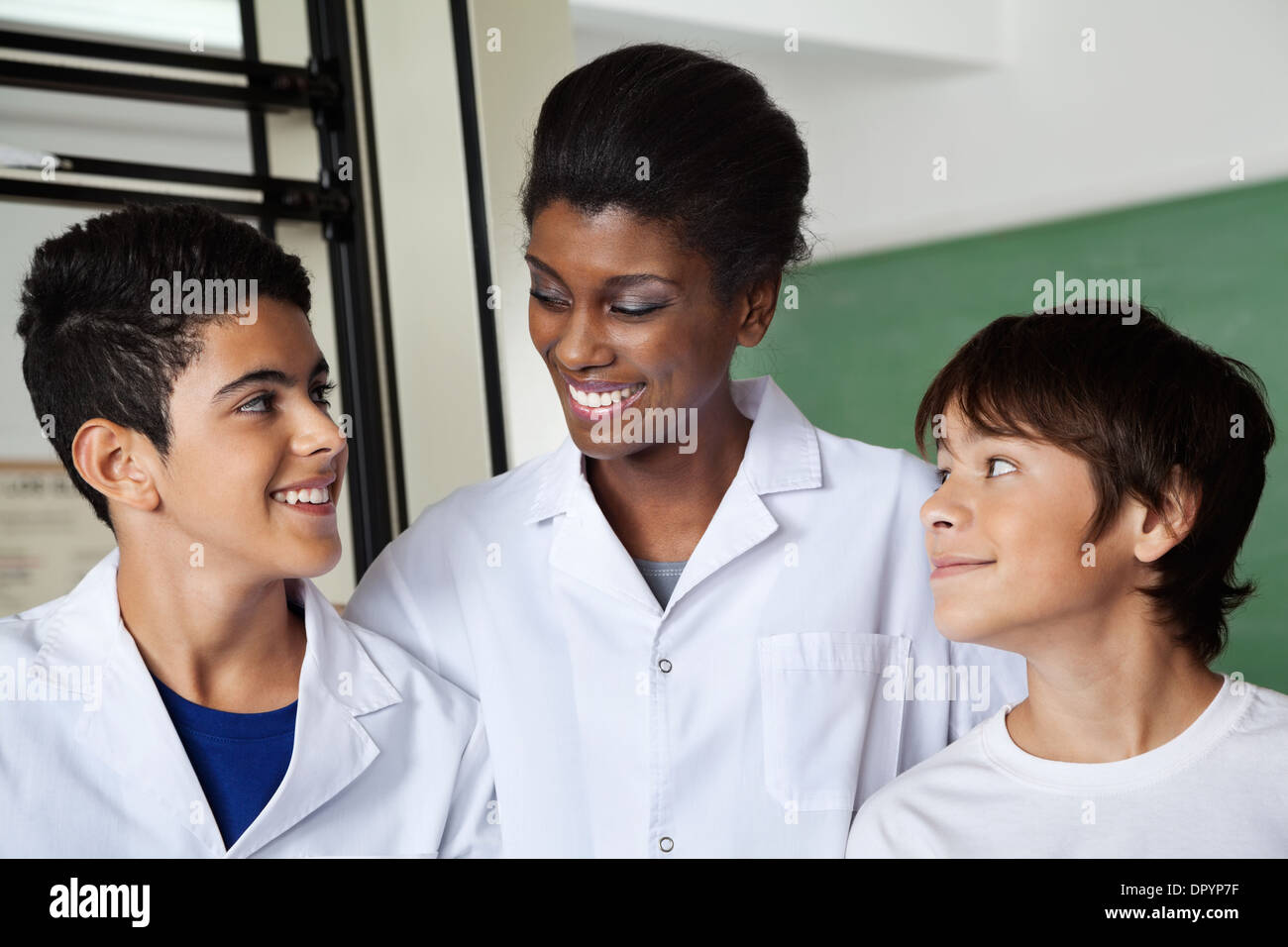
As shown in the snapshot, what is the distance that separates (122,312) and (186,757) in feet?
1.37

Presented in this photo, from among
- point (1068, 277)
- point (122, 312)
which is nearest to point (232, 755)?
point (122, 312)

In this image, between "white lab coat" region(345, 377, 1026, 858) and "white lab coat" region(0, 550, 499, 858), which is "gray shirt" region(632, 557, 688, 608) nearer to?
"white lab coat" region(345, 377, 1026, 858)

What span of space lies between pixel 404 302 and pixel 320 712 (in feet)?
3.69

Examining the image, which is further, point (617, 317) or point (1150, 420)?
point (617, 317)

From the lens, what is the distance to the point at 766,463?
58.9 inches

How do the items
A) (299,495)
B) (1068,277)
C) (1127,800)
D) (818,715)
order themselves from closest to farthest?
(1127,800), (299,495), (818,715), (1068,277)

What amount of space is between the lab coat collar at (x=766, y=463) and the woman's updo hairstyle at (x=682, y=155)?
17 cm

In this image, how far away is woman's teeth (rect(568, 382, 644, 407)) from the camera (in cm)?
138

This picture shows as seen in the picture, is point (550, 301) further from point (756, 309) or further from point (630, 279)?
point (756, 309)

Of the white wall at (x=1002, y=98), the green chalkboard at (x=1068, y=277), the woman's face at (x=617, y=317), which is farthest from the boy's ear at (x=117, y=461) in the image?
the white wall at (x=1002, y=98)

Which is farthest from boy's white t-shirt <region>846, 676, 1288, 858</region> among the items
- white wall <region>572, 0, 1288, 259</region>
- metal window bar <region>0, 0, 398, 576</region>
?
white wall <region>572, 0, 1288, 259</region>

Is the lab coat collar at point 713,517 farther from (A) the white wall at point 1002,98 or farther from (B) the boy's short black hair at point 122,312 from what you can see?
(A) the white wall at point 1002,98
